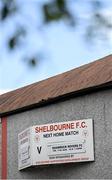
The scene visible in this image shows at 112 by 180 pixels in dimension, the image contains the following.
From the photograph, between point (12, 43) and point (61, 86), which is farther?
point (61, 86)

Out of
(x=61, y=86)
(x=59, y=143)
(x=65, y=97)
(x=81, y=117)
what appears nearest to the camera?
(x=81, y=117)

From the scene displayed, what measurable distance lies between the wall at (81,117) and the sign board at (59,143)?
0.87ft

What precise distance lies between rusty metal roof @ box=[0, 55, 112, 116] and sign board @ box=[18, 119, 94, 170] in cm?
107

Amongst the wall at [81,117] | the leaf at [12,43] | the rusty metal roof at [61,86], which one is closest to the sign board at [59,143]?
the wall at [81,117]

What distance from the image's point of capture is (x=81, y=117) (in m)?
17.9

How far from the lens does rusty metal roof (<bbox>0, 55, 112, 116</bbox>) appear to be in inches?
705

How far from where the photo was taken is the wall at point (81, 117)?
16719 millimetres

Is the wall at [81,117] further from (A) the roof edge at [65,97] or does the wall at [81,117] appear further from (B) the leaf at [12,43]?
(B) the leaf at [12,43]

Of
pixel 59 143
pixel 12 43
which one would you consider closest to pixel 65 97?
pixel 59 143

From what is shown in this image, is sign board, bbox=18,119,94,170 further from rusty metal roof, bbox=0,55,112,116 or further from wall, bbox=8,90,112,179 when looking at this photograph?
rusty metal roof, bbox=0,55,112,116

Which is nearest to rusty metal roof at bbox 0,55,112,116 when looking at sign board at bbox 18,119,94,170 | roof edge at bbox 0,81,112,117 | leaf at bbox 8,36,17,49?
roof edge at bbox 0,81,112,117

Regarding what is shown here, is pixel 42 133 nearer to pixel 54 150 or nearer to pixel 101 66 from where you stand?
pixel 54 150

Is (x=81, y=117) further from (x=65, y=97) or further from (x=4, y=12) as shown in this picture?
(x=4, y=12)

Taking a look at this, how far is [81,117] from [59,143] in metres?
1.14
